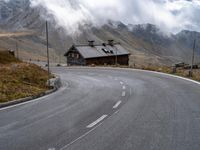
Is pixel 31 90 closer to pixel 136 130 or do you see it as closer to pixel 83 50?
pixel 136 130

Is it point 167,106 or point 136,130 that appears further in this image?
point 167,106

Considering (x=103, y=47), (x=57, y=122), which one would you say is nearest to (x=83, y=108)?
(x=57, y=122)

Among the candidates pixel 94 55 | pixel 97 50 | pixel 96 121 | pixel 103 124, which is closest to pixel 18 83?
pixel 96 121

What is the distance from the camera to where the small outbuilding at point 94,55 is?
6192 cm

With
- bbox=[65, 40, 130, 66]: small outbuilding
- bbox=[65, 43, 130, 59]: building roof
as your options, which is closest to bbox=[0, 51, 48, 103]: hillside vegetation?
bbox=[65, 40, 130, 66]: small outbuilding

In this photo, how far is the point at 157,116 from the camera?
28.9 feet

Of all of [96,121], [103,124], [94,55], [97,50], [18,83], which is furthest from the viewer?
[97,50]

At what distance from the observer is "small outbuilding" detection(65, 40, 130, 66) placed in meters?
61.9

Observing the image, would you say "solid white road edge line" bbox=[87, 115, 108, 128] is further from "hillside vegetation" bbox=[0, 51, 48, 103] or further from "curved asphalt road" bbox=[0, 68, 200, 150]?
"hillside vegetation" bbox=[0, 51, 48, 103]

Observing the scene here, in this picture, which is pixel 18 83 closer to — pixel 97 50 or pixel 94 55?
pixel 94 55

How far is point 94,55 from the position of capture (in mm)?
62250

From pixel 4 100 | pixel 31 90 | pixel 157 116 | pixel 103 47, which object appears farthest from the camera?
pixel 103 47

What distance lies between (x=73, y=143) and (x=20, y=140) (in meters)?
1.33

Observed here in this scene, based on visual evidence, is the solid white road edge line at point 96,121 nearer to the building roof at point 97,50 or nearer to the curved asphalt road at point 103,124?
the curved asphalt road at point 103,124
